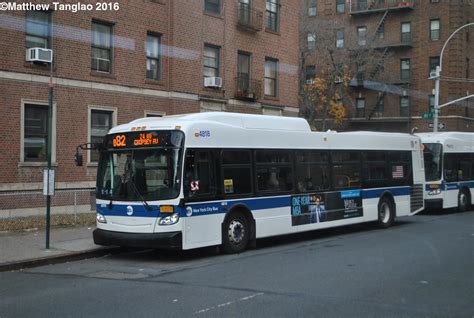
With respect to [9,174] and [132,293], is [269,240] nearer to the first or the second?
[132,293]

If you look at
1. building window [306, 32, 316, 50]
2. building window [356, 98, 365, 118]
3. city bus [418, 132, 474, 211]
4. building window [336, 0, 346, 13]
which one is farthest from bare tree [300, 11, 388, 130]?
city bus [418, 132, 474, 211]

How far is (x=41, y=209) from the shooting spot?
18.4m

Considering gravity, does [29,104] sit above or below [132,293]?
above

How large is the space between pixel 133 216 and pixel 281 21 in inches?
754

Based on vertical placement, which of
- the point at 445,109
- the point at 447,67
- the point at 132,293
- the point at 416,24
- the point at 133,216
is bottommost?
the point at 132,293

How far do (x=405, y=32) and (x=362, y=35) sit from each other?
345 cm

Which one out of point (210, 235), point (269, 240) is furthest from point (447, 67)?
point (210, 235)

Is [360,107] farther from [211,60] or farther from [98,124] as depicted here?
[98,124]

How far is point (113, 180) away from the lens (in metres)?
12.0

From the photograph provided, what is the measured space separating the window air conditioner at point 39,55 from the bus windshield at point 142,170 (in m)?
6.78

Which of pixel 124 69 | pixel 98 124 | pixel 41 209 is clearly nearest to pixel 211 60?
pixel 124 69

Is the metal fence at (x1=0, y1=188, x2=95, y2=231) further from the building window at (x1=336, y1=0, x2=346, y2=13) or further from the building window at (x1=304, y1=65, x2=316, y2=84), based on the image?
the building window at (x1=336, y1=0, x2=346, y2=13)

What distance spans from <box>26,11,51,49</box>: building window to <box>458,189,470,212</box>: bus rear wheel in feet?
54.5

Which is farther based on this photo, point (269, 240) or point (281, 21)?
point (281, 21)
